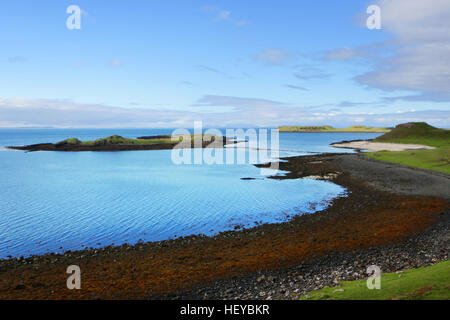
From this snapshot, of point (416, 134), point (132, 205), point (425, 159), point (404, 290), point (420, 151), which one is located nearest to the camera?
point (404, 290)

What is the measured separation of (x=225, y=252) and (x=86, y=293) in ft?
32.7

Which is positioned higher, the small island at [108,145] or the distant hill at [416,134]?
the distant hill at [416,134]

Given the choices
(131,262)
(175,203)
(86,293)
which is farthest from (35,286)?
(175,203)

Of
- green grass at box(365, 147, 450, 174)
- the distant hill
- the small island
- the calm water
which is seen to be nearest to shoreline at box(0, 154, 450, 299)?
the calm water

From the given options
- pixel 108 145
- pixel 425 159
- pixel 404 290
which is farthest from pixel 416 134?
pixel 404 290

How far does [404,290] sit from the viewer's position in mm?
11078

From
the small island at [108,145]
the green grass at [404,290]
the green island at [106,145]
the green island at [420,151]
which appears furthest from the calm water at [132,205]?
the green island at [106,145]

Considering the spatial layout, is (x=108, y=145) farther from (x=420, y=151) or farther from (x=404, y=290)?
(x=404, y=290)

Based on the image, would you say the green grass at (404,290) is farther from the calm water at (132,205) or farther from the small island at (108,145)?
the small island at (108,145)

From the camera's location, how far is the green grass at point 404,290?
1039 centimetres

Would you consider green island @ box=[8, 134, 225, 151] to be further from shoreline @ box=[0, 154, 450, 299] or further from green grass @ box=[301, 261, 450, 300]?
green grass @ box=[301, 261, 450, 300]

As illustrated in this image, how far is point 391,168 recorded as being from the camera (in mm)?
65562

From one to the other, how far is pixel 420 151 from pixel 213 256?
8305 centimetres

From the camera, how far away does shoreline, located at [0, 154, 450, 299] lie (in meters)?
16.6
